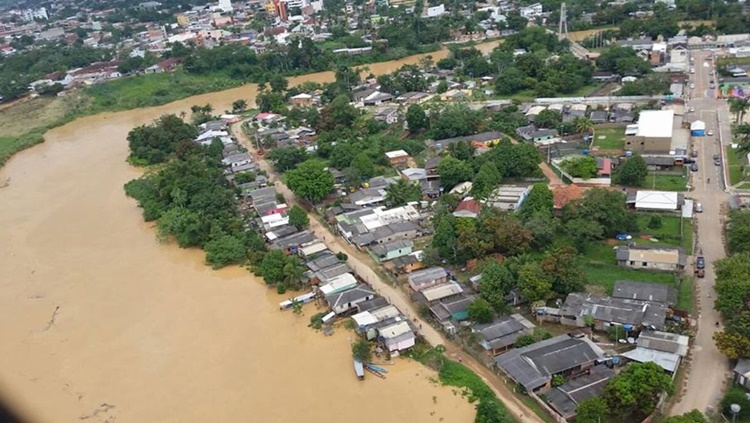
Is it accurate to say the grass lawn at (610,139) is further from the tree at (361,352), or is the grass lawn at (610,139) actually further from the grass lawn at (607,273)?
the tree at (361,352)

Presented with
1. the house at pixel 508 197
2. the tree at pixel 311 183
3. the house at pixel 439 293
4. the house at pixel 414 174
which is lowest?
the house at pixel 439 293

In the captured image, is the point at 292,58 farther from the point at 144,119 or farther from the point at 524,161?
the point at 524,161

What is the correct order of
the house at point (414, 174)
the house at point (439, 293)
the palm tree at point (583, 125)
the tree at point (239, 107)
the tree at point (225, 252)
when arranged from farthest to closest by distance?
the tree at point (239, 107) → the palm tree at point (583, 125) → the house at point (414, 174) → the tree at point (225, 252) → the house at point (439, 293)

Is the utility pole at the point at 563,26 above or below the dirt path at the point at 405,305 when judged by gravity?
above

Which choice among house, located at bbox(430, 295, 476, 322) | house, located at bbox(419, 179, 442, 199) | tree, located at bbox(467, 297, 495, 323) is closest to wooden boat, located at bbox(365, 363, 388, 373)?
house, located at bbox(430, 295, 476, 322)

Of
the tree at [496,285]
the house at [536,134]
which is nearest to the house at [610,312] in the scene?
→ the tree at [496,285]

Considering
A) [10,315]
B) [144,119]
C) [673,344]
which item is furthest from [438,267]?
[144,119]

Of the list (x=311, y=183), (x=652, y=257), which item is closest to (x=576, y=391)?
(x=652, y=257)

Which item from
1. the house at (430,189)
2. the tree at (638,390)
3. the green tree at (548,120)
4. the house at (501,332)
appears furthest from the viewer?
the green tree at (548,120)
